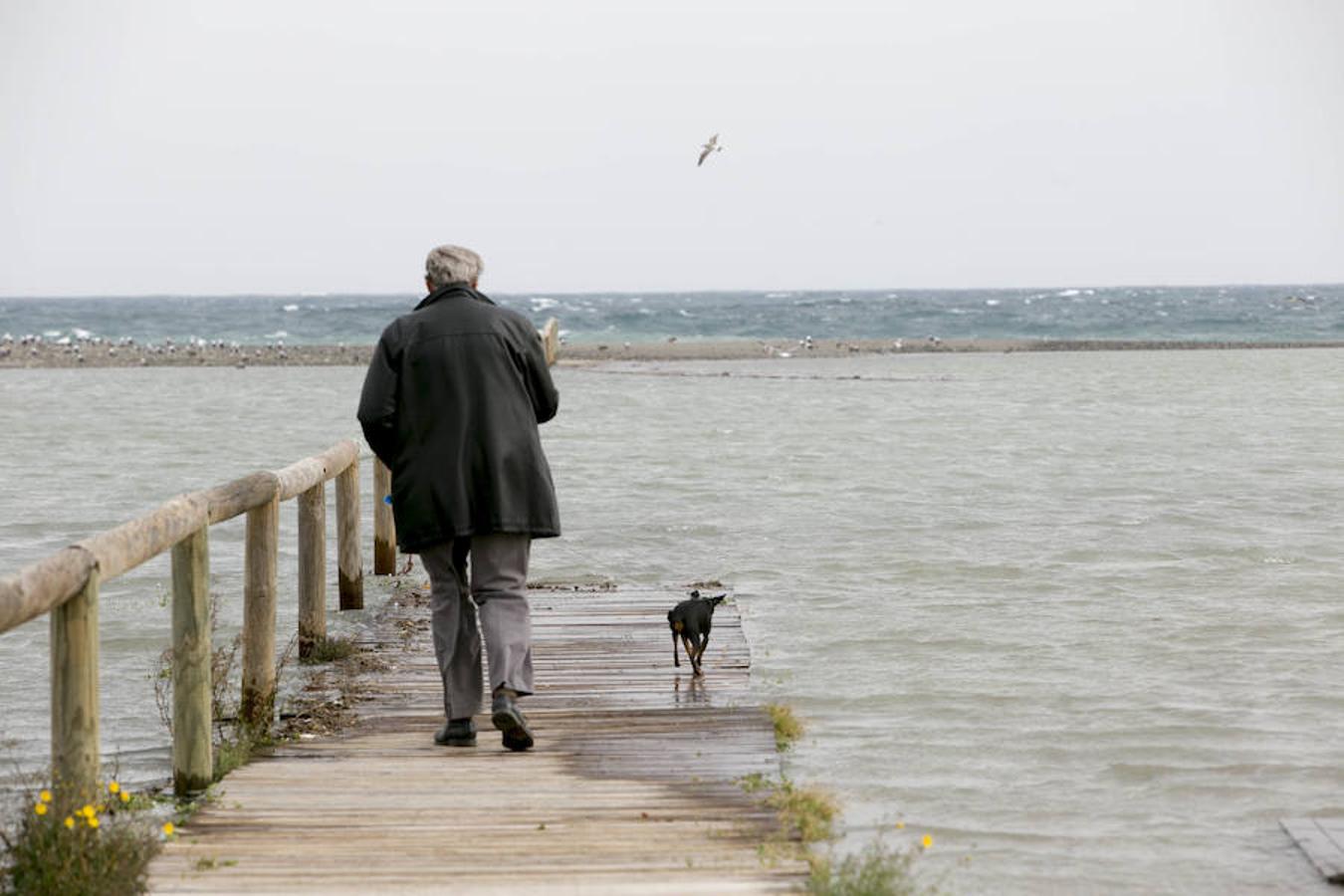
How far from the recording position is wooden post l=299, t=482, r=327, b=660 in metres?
9.17

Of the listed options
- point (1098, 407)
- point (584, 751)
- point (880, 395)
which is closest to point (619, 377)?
point (880, 395)

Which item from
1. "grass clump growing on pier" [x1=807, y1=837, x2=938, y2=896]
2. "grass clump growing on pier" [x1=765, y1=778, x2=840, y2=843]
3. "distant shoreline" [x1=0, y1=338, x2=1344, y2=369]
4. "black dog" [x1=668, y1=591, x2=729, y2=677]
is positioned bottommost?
"distant shoreline" [x1=0, y1=338, x2=1344, y2=369]

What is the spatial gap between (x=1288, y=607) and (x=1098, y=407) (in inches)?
824

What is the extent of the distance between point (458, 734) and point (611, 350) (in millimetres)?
50612

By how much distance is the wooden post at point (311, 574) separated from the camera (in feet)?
30.1

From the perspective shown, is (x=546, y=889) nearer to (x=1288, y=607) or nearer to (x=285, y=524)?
(x=1288, y=607)

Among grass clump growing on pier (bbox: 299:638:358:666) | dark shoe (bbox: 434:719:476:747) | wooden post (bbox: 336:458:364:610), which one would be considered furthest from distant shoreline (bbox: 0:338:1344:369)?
dark shoe (bbox: 434:719:476:747)

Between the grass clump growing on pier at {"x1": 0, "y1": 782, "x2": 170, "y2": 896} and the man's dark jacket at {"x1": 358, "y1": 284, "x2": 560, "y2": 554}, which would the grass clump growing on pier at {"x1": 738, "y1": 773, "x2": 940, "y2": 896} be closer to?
the man's dark jacket at {"x1": 358, "y1": 284, "x2": 560, "y2": 554}

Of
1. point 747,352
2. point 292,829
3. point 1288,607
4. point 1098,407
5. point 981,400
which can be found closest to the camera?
point 292,829

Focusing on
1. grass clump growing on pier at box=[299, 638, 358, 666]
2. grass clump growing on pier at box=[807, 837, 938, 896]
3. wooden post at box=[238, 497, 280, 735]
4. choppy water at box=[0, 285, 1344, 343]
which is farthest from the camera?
choppy water at box=[0, 285, 1344, 343]

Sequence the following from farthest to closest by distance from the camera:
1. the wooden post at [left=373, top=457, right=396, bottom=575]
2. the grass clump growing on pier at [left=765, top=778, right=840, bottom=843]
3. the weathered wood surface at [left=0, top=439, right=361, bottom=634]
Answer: the wooden post at [left=373, top=457, right=396, bottom=575]
the grass clump growing on pier at [left=765, top=778, right=840, bottom=843]
the weathered wood surface at [left=0, top=439, right=361, bottom=634]

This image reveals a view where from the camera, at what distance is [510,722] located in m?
6.66

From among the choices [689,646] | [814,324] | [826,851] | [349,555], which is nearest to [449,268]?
[689,646]

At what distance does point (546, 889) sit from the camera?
4.93m
